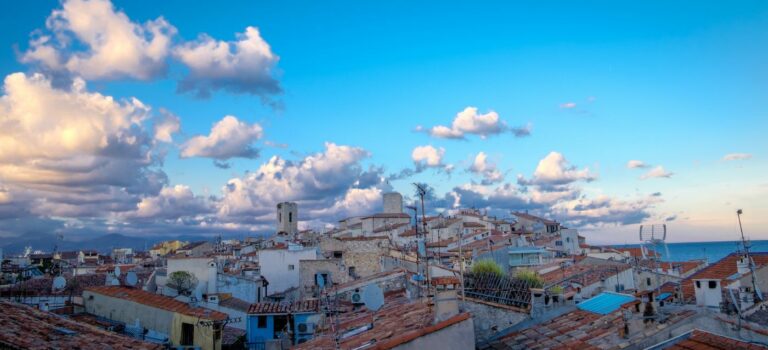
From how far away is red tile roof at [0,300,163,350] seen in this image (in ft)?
42.0

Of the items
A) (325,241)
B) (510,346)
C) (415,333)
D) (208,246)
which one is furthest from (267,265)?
(208,246)

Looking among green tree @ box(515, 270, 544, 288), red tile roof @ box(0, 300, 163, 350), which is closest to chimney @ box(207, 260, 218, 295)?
red tile roof @ box(0, 300, 163, 350)

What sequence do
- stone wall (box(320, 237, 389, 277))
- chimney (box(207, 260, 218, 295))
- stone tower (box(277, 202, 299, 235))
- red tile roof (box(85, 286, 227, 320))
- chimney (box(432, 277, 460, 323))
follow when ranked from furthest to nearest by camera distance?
stone tower (box(277, 202, 299, 235)) → stone wall (box(320, 237, 389, 277)) → chimney (box(207, 260, 218, 295)) → red tile roof (box(85, 286, 227, 320)) → chimney (box(432, 277, 460, 323))

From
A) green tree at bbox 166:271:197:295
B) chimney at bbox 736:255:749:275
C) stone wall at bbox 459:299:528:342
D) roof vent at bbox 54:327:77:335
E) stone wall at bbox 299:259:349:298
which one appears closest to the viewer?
roof vent at bbox 54:327:77:335

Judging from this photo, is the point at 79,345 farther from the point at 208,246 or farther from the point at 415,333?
the point at 208,246

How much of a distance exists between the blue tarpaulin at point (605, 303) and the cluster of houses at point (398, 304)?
0.04m

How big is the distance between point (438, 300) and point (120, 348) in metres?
10.1

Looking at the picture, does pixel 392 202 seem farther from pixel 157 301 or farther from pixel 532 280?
pixel 532 280

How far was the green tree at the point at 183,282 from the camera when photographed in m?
34.6

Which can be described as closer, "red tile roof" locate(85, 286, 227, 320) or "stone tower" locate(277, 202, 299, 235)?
"red tile roof" locate(85, 286, 227, 320)

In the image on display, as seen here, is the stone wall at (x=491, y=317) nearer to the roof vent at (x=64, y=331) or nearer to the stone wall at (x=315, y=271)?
the roof vent at (x=64, y=331)

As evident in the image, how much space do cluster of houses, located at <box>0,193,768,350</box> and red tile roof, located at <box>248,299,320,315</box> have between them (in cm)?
6

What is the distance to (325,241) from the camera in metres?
49.3

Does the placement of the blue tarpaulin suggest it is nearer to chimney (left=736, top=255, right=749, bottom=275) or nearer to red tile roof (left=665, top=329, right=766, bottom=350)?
red tile roof (left=665, top=329, right=766, bottom=350)
